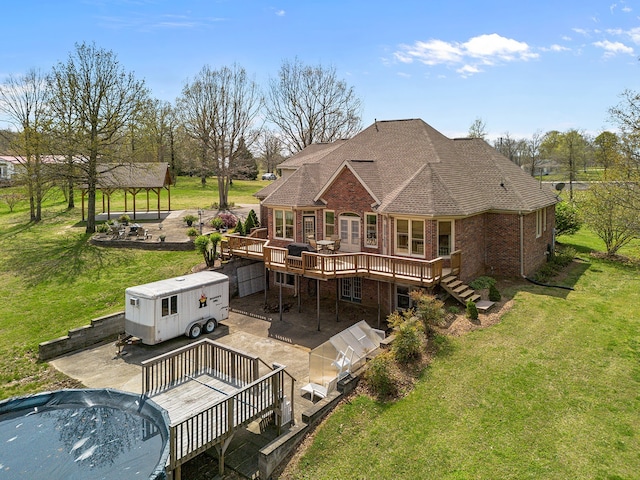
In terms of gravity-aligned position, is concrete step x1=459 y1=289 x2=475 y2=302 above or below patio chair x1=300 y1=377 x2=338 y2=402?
above

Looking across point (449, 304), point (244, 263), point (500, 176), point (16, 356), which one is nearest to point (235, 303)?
point (244, 263)

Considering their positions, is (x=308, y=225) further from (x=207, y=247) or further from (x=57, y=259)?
(x=57, y=259)

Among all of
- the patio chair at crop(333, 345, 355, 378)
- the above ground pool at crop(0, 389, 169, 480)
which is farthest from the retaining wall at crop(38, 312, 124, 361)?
the patio chair at crop(333, 345, 355, 378)

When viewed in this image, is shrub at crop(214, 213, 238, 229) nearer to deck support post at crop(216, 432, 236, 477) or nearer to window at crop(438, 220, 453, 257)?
window at crop(438, 220, 453, 257)

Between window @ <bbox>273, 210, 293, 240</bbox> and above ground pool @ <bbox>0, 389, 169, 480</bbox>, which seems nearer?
above ground pool @ <bbox>0, 389, 169, 480</bbox>

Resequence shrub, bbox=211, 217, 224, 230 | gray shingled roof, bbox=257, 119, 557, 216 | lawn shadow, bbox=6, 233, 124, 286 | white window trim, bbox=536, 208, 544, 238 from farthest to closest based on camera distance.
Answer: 1. shrub, bbox=211, 217, 224, 230
2. lawn shadow, bbox=6, 233, 124, 286
3. white window trim, bbox=536, 208, 544, 238
4. gray shingled roof, bbox=257, 119, 557, 216

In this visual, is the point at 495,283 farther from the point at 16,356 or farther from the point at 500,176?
the point at 16,356
